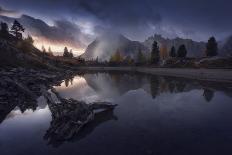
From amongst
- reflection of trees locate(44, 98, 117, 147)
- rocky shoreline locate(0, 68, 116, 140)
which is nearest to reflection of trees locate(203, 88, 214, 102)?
rocky shoreline locate(0, 68, 116, 140)

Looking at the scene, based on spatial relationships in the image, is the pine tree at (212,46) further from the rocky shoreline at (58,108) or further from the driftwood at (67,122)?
the driftwood at (67,122)

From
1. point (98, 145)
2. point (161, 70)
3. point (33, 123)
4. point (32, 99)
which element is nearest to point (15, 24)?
point (161, 70)

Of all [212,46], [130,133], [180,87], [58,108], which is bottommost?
[130,133]

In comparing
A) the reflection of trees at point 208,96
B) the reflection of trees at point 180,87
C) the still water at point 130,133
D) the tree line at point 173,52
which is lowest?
the still water at point 130,133

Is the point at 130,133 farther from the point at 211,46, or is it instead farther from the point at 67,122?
the point at 211,46

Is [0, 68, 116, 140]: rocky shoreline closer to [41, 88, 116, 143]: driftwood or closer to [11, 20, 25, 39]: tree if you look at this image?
[41, 88, 116, 143]: driftwood

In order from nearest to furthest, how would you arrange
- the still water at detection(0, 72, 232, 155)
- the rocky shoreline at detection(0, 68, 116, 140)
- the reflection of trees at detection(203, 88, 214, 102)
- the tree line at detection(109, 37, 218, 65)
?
the still water at detection(0, 72, 232, 155)
the rocky shoreline at detection(0, 68, 116, 140)
the reflection of trees at detection(203, 88, 214, 102)
the tree line at detection(109, 37, 218, 65)

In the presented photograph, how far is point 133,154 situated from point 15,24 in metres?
127

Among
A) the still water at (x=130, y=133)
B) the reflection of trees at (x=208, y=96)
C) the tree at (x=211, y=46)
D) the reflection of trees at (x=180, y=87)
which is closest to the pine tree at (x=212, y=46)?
the tree at (x=211, y=46)

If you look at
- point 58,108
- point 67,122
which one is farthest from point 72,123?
point 58,108

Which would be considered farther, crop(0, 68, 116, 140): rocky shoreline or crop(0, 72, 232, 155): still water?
crop(0, 68, 116, 140): rocky shoreline

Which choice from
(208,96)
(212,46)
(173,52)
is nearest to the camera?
(208,96)

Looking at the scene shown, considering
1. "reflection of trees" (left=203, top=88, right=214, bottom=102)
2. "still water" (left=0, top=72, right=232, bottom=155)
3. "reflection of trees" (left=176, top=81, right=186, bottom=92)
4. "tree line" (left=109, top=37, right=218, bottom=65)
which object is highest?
"tree line" (left=109, top=37, right=218, bottom=65)

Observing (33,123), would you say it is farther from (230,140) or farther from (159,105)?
(230,140)
